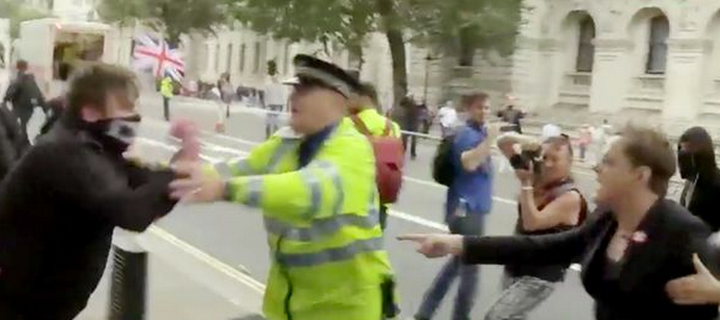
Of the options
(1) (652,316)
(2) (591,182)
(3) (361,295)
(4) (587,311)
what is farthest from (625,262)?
(2) (591,182)

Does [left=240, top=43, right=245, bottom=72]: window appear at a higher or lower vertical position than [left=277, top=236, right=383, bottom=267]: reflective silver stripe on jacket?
lower

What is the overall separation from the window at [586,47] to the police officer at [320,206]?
37.4 m

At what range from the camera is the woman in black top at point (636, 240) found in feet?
12.1

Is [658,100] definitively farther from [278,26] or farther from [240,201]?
[240,201]

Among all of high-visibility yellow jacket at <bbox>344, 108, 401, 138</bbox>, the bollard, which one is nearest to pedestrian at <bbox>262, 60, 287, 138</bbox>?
high-visibility yellow jacket at <bbox>344, 108, 401, 138</bbox>

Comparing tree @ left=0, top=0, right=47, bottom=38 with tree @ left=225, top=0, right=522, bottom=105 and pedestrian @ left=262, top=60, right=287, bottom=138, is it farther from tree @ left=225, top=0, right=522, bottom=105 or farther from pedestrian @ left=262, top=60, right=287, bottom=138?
pedestrian @ left=262, top=60, right=287, bottom=138

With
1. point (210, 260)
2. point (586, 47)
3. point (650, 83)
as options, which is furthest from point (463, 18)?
point (210, 260)

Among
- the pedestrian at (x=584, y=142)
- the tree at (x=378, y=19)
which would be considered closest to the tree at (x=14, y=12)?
the tree at (x=378, y=19)

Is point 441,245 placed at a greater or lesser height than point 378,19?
lesser

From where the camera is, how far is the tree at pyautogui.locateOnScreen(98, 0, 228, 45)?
62656mm

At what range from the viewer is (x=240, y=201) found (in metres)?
3.88

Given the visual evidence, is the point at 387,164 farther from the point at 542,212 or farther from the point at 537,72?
the point at 537,72

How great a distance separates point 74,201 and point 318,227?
84 cm

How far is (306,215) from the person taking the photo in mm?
4105
